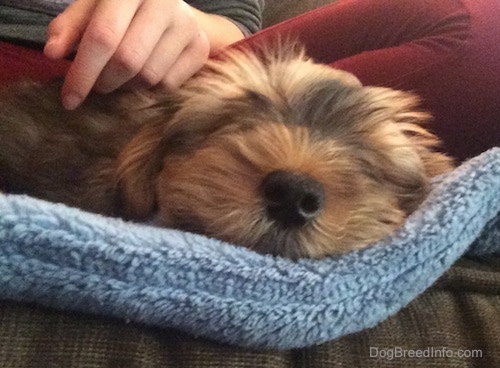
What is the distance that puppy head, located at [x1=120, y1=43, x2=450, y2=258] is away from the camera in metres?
0.75

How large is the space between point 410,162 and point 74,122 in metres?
0.52

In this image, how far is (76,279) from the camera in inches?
25.7

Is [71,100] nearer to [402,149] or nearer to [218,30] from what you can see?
[402,149]

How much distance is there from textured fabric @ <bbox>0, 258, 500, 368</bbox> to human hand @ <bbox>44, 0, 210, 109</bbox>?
41cm

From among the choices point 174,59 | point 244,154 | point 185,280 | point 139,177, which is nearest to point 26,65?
point 174,59

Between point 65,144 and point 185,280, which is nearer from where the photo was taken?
point 185,280

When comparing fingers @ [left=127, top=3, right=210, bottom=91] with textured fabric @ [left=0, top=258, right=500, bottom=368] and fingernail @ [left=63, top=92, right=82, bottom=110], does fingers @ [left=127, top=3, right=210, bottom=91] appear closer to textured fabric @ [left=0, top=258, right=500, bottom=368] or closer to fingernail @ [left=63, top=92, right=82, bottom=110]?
fingernail @ [left=63, top=92, right=82, bottom=110]

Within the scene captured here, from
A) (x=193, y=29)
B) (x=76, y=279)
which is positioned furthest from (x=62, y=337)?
(x=193, y=29)

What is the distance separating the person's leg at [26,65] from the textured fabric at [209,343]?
744mm

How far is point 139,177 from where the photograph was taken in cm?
89

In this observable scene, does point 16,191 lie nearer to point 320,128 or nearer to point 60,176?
point 60,176

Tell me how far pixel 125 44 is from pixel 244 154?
34cm

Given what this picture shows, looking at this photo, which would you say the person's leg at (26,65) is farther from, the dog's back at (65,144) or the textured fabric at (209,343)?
the textured fabric at (209,343)

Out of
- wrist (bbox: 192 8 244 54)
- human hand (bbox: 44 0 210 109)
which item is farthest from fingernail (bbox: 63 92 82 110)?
wrist (bbox: 192 8 244 54)
